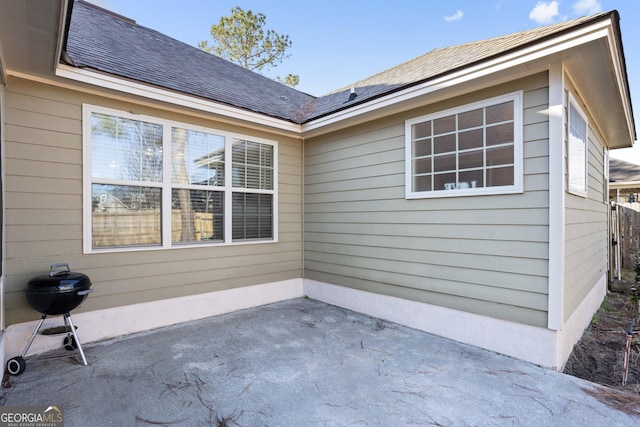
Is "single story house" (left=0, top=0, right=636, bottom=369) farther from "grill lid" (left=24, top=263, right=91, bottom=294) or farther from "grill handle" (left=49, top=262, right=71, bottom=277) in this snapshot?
"grill lid" (left=24, top=263, right=91, bottom=294)

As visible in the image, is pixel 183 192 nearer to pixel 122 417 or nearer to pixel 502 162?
pixel 122 417

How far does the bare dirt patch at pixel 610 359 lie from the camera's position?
2.40 m

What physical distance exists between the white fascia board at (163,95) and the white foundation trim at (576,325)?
416cm

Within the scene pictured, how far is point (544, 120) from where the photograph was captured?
285 cm

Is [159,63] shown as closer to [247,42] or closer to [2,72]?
[2,72]

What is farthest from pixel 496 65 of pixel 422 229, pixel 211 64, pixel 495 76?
pixel 211 64

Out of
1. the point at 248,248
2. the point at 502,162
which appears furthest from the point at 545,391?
the point at 248,248

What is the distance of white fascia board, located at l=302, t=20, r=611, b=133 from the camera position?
247 cm

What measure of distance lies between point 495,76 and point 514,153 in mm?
762

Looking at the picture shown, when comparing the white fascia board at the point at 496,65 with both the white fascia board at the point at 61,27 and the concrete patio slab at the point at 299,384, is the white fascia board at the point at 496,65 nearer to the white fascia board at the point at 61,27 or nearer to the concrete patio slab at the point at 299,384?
the concrete patio slab at the point at 299,384

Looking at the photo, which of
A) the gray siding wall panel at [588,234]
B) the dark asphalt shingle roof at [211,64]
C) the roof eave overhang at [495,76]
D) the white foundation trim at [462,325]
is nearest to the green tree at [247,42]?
the dark asphalt shingle roof at [211,64]

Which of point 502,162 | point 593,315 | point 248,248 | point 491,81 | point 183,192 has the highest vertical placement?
point 491,81

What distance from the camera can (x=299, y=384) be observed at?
253 centimetres

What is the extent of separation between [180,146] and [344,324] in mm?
3066
